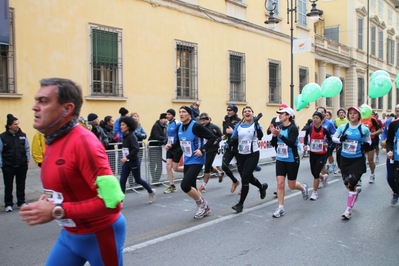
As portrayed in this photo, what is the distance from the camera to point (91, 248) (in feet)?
7.97

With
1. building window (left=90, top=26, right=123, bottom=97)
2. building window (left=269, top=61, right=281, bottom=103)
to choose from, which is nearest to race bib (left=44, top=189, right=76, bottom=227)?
building window (left=90, top=26, right=123, bottom=97)

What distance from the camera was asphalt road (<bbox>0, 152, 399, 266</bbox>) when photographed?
15.2 feet

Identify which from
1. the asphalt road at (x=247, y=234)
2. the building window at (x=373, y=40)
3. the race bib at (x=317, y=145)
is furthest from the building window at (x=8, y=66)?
the building window at (x=373, y=40)

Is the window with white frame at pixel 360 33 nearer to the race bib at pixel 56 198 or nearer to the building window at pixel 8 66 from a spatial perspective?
the building window at pixel 8 66

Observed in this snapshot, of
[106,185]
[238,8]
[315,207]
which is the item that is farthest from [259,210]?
[238,8]

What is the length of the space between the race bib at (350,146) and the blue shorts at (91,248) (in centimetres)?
513

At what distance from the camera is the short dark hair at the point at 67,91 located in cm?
229

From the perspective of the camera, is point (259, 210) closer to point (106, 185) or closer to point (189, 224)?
point (189, 224)

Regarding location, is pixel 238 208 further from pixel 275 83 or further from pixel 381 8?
pixel 381 8

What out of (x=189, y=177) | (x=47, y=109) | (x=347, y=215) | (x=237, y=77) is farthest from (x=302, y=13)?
(x=47, y=109)

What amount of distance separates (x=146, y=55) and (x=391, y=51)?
37576mm

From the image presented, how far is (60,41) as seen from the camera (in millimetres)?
12031

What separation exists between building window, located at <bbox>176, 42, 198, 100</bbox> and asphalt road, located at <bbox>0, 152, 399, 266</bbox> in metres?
8.68

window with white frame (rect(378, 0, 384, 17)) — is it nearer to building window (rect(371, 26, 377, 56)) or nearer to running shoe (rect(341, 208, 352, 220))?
building window (rect(371, 26, 377, 56))
